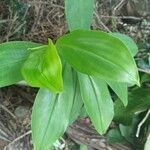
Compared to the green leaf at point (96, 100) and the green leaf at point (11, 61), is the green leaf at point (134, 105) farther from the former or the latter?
the green leaf at point (11, 61)

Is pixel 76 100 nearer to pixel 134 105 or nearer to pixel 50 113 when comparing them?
pixel 50 113

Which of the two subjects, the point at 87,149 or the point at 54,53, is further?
the point at 87,149

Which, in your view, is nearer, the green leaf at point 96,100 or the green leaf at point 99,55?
the green leaf at point 99,55

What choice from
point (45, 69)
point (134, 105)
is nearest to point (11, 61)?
point (45, 69)

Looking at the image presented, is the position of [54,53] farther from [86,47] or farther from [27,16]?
[27,16]

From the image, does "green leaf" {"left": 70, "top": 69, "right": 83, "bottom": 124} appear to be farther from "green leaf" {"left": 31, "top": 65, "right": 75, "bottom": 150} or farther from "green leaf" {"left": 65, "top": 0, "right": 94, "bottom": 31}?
"green leaf" {"left": 65, "top": 0, "right": 94, "bottom": 31}

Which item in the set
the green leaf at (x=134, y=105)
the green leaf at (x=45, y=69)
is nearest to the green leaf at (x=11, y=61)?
the green leaf at (x=45, y=69)

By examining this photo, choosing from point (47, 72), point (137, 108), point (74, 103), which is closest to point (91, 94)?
point (74, 103)

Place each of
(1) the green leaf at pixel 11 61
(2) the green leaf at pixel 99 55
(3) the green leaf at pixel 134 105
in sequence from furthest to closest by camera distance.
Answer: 1. (3) the green leaf at pixel 134 105
2. (1) the green leaf at pixel 11 61
3. (2) the green leaf at pixel 99 55

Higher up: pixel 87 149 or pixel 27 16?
pixel 27 16
